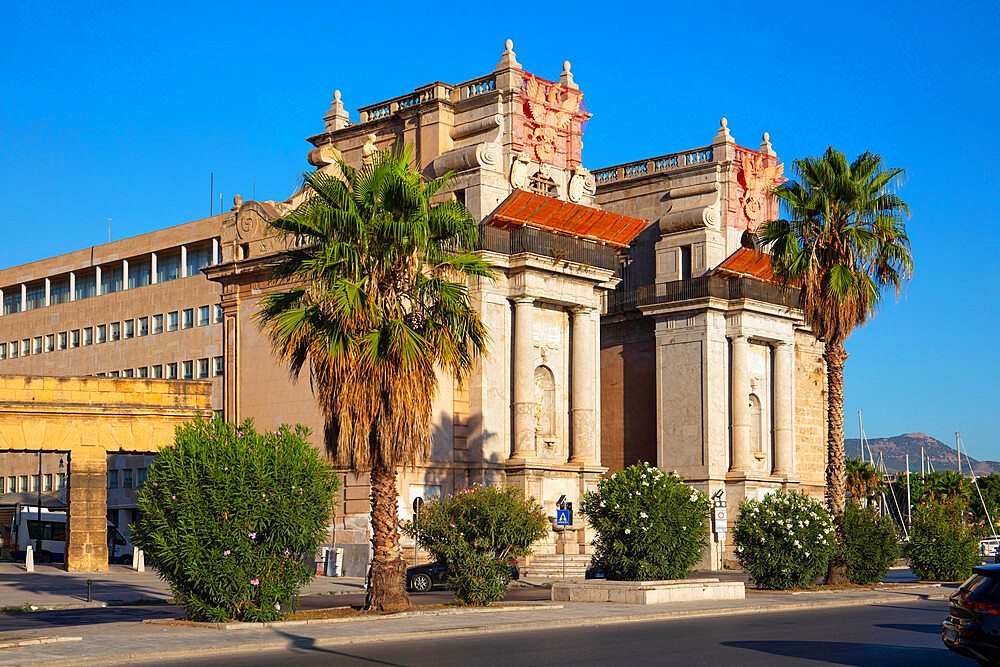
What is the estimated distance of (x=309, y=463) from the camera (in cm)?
2714

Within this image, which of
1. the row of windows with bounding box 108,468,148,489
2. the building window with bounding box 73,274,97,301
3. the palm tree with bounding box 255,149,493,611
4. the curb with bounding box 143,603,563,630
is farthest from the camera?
the building window with bounding box 73,274,97,301

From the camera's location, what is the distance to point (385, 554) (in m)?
29.0

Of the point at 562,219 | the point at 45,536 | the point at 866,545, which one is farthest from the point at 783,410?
the point at 45,536

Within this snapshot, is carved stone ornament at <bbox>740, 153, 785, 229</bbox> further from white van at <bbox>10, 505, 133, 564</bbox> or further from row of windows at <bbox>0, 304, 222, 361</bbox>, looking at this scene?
white van at <bbox>10, 505, 133, 564</bbox>

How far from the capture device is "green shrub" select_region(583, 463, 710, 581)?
33.8 metres

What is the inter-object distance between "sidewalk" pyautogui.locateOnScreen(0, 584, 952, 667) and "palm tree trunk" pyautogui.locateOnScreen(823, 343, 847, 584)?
13.3ft

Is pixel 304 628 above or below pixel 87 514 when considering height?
below

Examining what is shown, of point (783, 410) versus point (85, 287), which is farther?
point (85, 287)

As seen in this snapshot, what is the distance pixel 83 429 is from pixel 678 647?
34.2 metres

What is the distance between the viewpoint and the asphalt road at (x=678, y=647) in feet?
64.3

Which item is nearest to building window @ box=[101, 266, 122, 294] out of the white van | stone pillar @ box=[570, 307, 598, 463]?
the white van

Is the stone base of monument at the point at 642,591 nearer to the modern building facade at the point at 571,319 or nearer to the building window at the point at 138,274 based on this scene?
the modern building facade at the point at 571,319

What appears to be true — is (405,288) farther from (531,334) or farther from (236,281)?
(236,281)

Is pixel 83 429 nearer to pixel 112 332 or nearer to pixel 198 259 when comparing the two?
pixel 198 259
